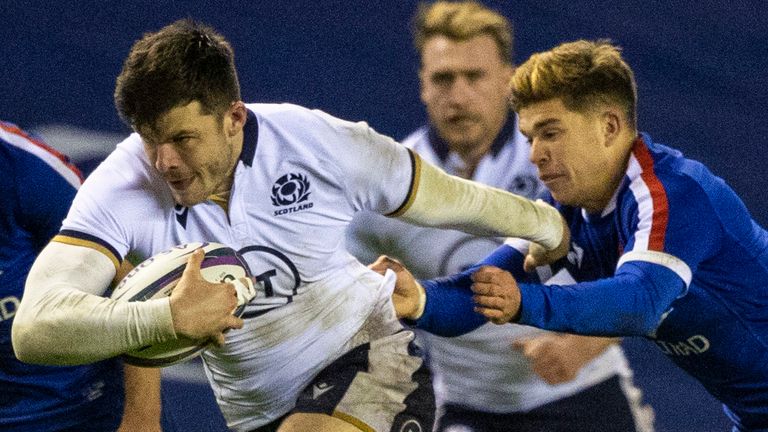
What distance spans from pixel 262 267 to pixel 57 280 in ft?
1.50

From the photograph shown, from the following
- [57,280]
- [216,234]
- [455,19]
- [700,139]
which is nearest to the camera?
[57,280]

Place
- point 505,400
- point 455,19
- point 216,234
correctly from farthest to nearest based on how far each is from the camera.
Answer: point 455,19, point 505,400, point 216,234

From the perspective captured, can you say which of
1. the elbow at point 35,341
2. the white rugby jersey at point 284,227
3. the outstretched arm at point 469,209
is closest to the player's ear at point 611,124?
the outstretched arm at point 469,209

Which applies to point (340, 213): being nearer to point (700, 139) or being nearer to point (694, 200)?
point (694, 200)

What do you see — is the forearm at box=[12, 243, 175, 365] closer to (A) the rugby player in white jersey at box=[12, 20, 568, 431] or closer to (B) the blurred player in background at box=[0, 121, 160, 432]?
(A) the rugby player in white jersey at box=[12, 20, 568, 431]

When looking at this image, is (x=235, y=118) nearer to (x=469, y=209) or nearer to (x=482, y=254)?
(x=469, y=209)

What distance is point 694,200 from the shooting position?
111 inches

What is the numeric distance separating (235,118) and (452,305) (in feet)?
2.43

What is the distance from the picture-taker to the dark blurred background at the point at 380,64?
5.02m

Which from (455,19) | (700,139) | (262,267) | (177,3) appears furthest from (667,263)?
(177,3)

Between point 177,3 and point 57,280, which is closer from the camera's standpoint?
point 57,280

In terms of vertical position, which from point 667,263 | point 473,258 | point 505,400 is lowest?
point 505,400

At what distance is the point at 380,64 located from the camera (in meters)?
5.19

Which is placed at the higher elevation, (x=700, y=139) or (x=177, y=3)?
(x=177, y=3)
